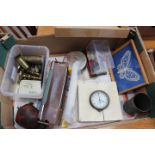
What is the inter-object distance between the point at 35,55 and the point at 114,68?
0.41 metres

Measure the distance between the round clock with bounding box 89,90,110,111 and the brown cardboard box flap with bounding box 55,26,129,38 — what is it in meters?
0.27

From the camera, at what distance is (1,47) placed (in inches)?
34.0

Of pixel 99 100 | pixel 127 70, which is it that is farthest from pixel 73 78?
pixel 127 70

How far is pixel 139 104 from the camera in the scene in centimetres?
91

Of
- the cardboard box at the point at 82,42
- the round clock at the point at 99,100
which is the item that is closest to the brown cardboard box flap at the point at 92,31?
the cardboard box at the point at 82,42

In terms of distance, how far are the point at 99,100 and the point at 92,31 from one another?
321mm

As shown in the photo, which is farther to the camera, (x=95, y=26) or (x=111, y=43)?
(x=111, y=43)

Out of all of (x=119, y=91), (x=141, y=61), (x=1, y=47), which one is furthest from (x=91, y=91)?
(x=1, y=47)

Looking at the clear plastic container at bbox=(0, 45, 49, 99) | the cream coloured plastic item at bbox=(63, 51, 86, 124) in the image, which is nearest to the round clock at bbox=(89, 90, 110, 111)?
the cream coloured plastic item at bbox=(63, 51, 86, 124)

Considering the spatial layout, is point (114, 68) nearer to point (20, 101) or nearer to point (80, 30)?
point (80, 30)

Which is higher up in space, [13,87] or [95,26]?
[95,26]

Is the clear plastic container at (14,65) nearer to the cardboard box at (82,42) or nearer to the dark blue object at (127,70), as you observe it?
the cardboard box at (82,42)

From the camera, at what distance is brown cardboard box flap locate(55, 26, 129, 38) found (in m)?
0.83

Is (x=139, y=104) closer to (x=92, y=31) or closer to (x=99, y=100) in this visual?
(x=99, y=100)
